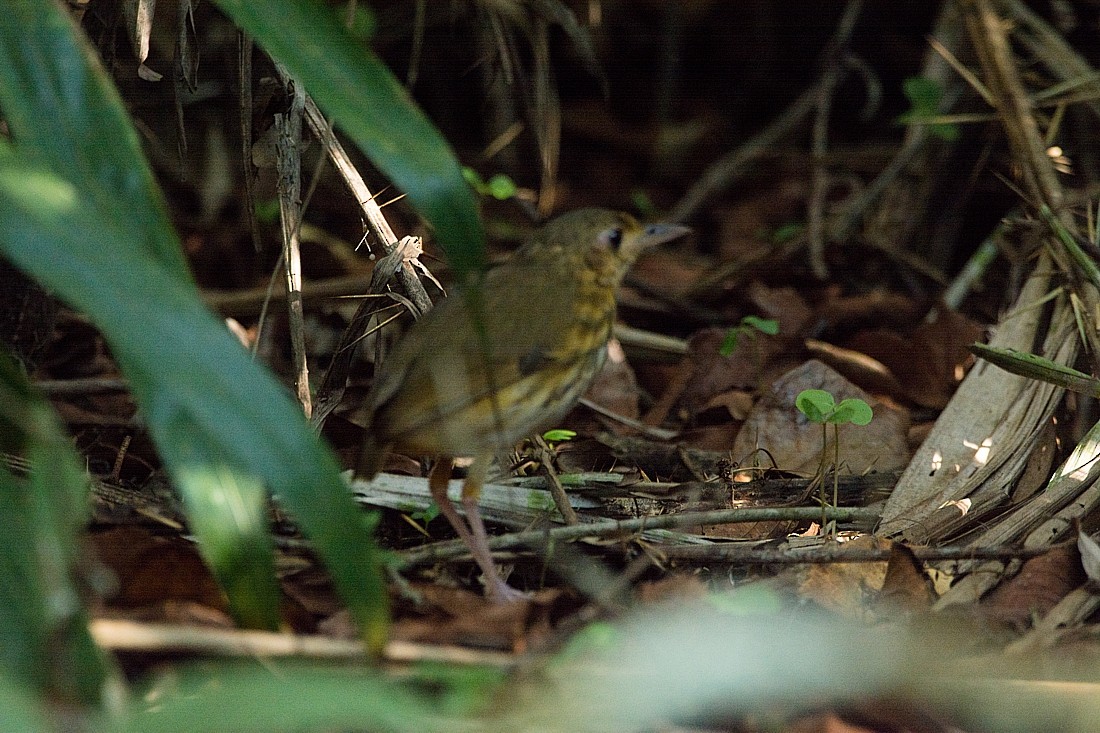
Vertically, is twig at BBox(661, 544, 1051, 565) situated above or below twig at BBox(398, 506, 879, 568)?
below

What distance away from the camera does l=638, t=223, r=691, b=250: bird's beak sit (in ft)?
10.0

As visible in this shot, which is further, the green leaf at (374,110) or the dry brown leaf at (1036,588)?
the dry brown leaf at (1036,588)

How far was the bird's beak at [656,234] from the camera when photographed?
305 centimetres

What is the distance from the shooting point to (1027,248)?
12.6 feet

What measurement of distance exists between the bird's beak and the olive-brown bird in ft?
0.16

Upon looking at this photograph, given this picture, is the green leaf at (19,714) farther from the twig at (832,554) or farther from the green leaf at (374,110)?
the twig at (832,554)

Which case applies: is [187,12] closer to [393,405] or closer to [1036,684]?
[393,405]

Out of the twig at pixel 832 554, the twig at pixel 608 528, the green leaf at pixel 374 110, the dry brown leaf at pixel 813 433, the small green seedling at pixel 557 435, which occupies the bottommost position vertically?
the dry brown leaf at pixel 813 433

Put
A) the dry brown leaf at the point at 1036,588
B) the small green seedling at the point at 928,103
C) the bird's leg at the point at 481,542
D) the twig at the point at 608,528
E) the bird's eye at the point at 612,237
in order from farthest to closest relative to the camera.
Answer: the small green seedling at the point at 928,103 < the bird's eye at the point at 612,237 < the twig at the point at 608,528 < the bird's leg at the point at 481,542 < the dry brown leaf at the point at 1036,588

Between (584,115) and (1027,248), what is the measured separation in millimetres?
3986

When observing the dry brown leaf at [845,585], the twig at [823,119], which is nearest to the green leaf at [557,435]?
A: the dry brown leaf at [845,585]

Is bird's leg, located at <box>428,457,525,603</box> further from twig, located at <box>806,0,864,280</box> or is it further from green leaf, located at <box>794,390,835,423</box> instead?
twig, located at <box>806,0,864,280</box>

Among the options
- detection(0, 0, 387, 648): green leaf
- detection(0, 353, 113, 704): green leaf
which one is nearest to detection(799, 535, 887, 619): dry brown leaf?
detection(0, 0, 387, 648): green leaf

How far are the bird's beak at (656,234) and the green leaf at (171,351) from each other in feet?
4.46
